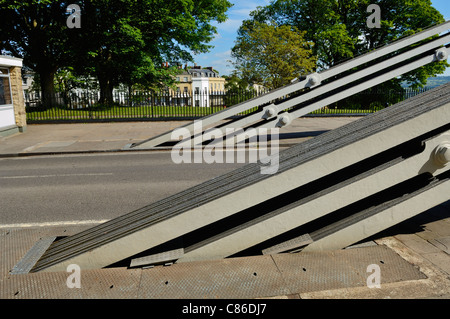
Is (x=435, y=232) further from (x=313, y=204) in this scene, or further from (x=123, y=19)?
(x=123, y=19)

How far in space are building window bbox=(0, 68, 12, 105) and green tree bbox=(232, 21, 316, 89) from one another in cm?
2482

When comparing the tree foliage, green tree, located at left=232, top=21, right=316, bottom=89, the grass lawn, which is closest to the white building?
the grass lawn

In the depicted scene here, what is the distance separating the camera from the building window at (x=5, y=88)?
17016 mm

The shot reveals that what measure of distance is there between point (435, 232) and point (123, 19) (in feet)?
88.2

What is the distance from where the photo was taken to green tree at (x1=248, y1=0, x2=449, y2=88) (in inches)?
1548

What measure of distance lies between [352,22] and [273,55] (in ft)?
48.5

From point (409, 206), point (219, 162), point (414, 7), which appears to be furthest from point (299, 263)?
point (414, 7)

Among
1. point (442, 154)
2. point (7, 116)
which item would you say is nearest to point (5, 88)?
point (7, 116)

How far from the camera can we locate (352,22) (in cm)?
4328

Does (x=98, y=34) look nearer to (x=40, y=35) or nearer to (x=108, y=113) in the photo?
(x=40, y=35)

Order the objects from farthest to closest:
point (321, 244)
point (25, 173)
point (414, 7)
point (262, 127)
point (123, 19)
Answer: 1. point (414, 7)
2. point (123, 19)
3. point (262, 127)
4. point (25, 173)
5. point (321, 244)

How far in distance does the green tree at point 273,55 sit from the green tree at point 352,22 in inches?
253
